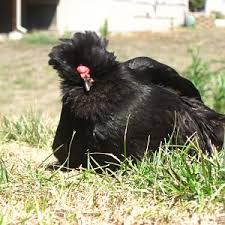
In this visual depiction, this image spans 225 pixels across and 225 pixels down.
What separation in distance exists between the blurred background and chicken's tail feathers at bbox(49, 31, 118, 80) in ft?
22.5

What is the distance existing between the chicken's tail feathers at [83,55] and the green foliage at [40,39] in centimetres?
1510

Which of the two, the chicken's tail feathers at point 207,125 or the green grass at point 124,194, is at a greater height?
the green grass at point 124,194

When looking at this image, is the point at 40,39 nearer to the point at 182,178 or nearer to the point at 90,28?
the point at 90,28

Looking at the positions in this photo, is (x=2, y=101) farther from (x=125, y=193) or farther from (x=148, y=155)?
(x=125, y=193)

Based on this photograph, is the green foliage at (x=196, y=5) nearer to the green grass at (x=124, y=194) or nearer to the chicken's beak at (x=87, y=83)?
the chicken's beak at (x=87, y=83)

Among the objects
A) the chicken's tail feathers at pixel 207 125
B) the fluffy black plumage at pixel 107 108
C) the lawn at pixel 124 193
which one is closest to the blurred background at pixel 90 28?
the chicken's tail feathers at pixel 207 125

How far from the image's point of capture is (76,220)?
8.22 feet

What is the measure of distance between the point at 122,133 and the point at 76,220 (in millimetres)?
1276

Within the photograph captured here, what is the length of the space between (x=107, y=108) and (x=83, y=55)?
40cm

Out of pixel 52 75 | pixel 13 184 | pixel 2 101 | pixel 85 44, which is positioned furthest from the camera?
pixel 52 75

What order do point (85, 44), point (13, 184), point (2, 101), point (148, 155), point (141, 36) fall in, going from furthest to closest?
point (141, 36), point (2, 101), point (85, 44), point (148, 155), point (13, 184)

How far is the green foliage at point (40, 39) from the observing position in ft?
63.3

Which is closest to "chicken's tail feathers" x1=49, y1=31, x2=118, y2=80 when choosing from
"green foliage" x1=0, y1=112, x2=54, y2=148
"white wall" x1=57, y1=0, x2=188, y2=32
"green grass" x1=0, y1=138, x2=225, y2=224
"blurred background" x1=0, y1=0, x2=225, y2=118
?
"green grass" x1=0, y1=138, x2=225, y2=224

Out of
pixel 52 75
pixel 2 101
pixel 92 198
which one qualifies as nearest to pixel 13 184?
pixel 92 198
